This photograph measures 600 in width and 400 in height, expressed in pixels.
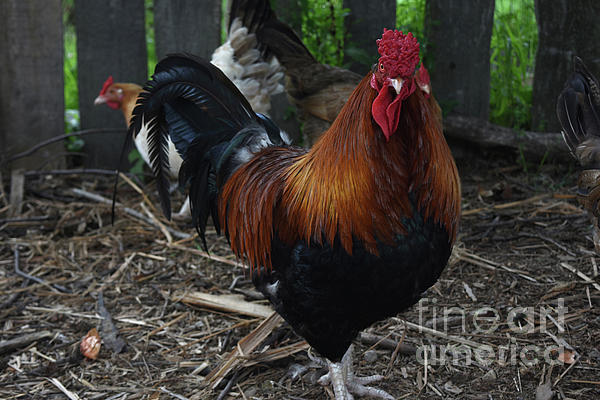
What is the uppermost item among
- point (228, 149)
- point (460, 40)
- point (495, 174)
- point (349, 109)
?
point (460, 40)

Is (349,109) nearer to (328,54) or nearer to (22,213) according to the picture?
(328,54)

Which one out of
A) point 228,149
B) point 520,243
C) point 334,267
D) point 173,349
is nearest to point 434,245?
point 334,267

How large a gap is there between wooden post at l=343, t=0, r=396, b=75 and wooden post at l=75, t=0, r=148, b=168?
1968 millimetres

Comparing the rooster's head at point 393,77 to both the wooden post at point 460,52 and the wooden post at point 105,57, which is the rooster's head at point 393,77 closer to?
the wooden post at point 460,52

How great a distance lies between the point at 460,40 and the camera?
5.13 m

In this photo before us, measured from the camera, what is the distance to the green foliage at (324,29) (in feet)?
16.6

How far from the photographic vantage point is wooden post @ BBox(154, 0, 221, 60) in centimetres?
522

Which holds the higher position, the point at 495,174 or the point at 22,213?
the point at 495,174

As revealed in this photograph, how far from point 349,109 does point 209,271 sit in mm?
2159

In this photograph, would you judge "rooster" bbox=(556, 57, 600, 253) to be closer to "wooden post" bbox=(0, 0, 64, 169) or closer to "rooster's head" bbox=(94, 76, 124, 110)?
"rooster's head" bbox=(94, 76, 124, 110)

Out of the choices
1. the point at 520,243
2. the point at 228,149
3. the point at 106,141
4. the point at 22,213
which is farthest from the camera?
the point at 106,141

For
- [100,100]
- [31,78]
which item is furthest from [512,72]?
[31,78]

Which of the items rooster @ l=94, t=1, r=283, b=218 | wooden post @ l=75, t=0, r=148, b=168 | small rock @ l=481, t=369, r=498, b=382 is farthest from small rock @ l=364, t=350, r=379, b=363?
wooden post @ l=75, t=0, r=148, b=168

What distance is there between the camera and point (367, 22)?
16.7 feet
